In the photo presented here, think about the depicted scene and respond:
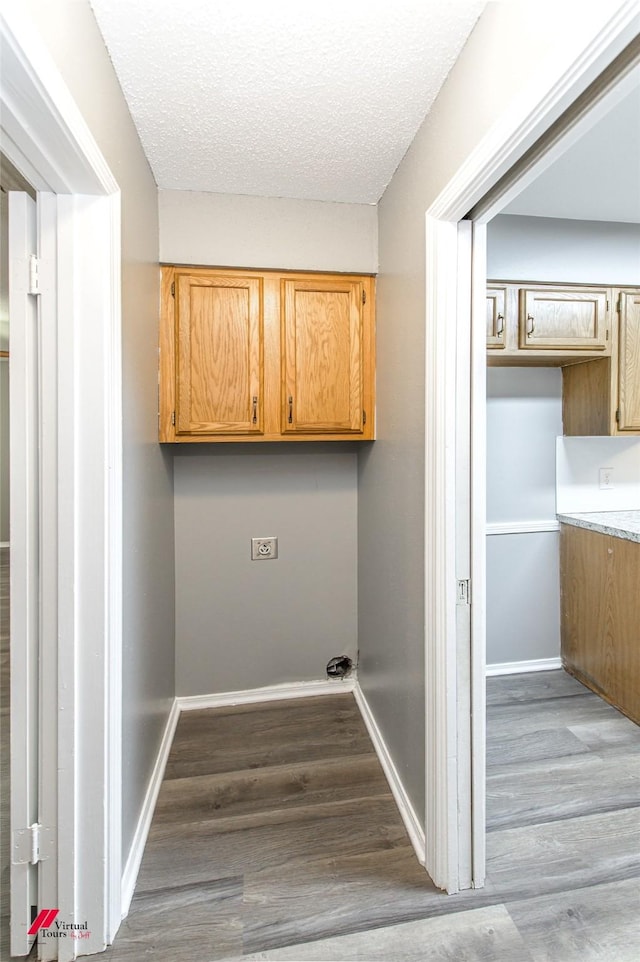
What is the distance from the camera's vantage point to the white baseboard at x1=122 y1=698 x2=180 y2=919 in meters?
1.35

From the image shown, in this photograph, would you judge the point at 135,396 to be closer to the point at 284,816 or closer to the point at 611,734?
the point at 284,816

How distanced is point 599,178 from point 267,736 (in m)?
A: 2.96

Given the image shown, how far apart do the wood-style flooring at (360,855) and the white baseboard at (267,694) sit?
13 centimetres

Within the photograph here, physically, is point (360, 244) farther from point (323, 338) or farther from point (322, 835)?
point (322, 835)

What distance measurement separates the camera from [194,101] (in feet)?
4.69

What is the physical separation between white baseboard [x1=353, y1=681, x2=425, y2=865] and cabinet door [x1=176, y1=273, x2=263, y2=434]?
1.51 meters

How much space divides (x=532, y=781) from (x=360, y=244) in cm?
245

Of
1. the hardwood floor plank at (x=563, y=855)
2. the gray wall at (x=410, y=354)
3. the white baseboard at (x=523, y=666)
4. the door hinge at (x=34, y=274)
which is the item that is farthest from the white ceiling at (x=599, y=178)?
the white baseboard at (x=523, y=666)

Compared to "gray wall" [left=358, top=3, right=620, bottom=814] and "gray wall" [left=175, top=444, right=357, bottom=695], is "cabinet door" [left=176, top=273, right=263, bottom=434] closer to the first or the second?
"gray wall" [left=175, top=444, right=357, bottom=695]

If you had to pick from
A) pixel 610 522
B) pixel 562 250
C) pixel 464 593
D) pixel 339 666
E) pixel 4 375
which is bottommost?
pixel 339 666

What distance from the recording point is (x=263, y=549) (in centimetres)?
240

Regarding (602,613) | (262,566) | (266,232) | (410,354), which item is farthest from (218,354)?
(602,613)

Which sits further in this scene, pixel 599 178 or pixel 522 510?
pixel 522 510

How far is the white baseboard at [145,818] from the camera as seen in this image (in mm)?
1354
